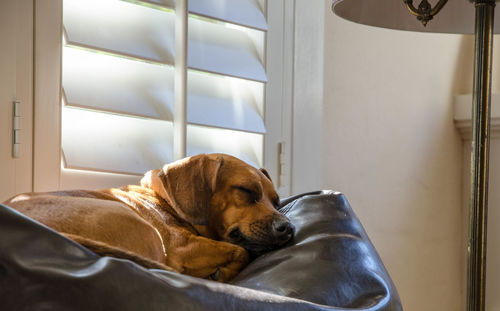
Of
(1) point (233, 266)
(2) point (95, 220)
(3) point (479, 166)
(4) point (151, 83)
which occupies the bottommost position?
(1) point (233, 266)

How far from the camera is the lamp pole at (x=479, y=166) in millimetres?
1407

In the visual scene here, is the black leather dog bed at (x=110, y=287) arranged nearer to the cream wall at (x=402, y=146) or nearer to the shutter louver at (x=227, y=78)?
the shutter louver at (x=227, y=78)

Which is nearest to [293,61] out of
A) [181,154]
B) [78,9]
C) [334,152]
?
[334,152]

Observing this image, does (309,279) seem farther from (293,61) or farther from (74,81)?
(293,61)

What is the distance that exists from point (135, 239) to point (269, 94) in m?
1.28

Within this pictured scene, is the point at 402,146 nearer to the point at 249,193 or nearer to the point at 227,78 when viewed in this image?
the point at 227,78

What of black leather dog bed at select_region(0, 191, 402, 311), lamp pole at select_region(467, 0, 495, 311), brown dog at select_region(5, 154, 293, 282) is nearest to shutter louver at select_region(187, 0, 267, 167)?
brown dog at select_region(5, 154, 293, 282)

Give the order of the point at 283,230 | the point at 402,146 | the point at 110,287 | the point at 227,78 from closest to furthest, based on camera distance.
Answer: the point at 110,287 → the point at 283,230 → the point at 227,78 → the point at 402,146

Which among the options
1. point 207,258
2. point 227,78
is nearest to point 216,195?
point 207,258

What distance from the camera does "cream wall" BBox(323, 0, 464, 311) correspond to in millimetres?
2791

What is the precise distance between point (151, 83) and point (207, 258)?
0.82 m

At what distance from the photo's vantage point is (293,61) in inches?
101

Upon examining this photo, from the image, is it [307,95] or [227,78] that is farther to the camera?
[307,95]

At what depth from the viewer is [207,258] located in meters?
1.44
